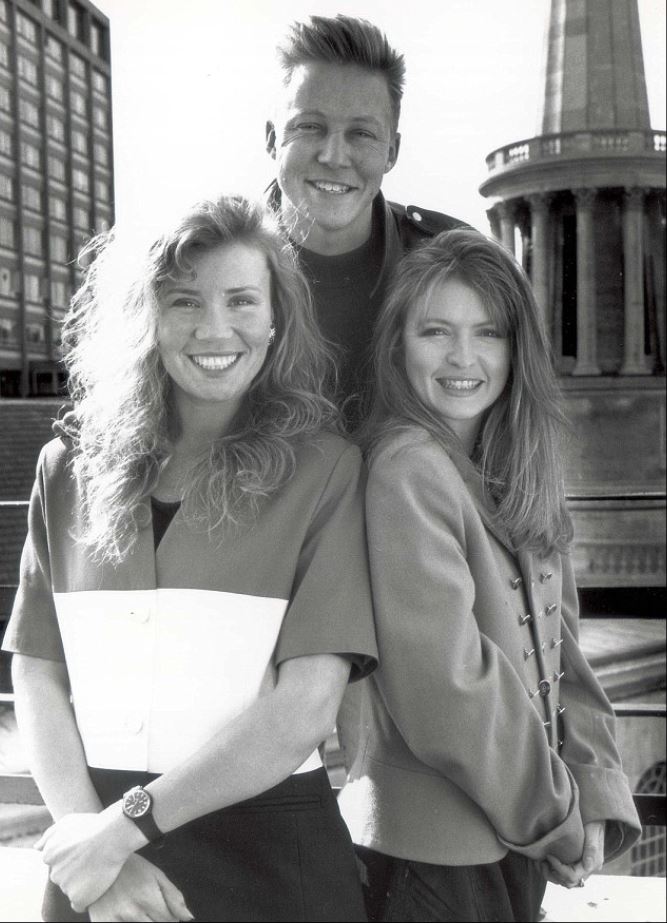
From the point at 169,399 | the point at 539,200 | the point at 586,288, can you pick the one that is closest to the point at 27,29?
the point at 169,399

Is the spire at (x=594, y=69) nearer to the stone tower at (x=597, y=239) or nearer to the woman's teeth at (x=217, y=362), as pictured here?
the stone tower at (x=597, y=239)

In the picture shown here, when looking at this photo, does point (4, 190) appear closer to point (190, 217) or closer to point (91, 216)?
point (91, 216)

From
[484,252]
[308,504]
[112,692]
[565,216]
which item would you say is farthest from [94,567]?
[565,216]

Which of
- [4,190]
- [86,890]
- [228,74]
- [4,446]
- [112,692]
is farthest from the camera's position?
[4,446]

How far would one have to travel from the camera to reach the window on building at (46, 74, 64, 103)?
181 centimetres

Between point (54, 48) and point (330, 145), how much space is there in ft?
2.22

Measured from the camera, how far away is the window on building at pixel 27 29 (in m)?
1.70

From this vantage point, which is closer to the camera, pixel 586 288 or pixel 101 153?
pixel 101 153

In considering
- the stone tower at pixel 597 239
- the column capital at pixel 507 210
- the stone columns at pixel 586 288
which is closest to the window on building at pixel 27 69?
the stone tower at pixel 597 239

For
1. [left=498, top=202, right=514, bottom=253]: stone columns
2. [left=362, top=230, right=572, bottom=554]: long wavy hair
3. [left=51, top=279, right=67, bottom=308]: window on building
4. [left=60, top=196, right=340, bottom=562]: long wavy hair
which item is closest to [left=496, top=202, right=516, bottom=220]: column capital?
[left=498, top=202, right=514, bottom=253]: stone columns

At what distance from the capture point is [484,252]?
44.9 inches

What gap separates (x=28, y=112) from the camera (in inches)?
71.5

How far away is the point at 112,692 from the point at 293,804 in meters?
0.22

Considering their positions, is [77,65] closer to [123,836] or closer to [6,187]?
[6,187]
